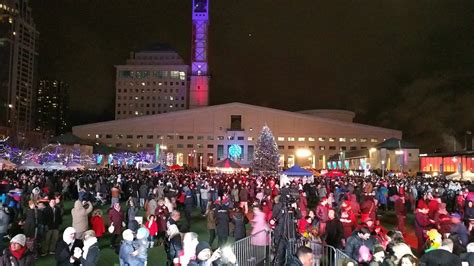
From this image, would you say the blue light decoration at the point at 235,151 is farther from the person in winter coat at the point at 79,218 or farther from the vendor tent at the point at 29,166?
the person in winter coat at the point at 79,218

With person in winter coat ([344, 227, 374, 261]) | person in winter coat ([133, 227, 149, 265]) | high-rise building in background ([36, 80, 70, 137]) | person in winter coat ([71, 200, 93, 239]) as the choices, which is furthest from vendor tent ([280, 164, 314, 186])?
high-rise building in background ([36, 80, 70, 137])

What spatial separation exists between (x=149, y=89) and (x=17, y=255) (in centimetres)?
12307

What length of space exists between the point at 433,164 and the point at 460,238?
4918cm

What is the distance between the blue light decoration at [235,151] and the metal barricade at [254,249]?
72.4 metres

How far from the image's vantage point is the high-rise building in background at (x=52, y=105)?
162m

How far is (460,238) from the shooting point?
875 cm

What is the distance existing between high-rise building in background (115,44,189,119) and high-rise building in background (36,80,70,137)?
4323cm

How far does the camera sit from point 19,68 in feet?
432

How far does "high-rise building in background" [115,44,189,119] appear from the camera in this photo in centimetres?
12644

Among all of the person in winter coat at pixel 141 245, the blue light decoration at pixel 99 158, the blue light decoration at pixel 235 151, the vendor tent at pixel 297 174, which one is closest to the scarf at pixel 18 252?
the person in winter coat at pixel 141 245

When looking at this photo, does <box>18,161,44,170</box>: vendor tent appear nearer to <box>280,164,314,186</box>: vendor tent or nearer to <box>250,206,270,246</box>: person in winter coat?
<box>280,164,314,186</box>: vendor tent

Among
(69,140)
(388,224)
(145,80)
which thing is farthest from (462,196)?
(145,80)

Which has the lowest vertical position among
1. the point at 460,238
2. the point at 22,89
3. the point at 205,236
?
the point at 205,236

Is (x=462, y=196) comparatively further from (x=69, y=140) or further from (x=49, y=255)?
(x=69, y=140)
